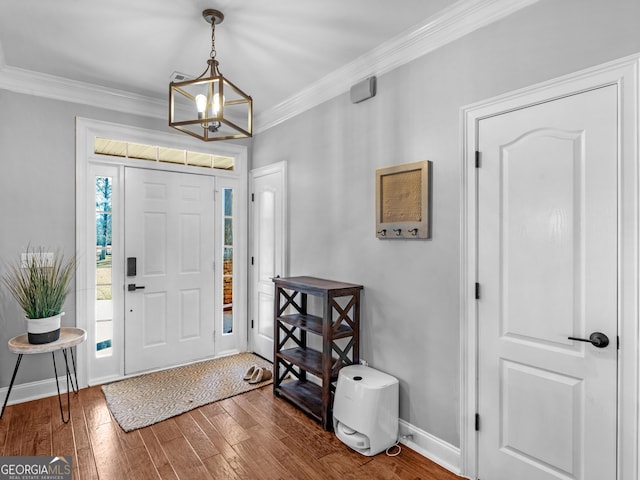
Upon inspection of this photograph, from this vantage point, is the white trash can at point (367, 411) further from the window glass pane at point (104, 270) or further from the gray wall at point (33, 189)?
the gray wall at point (33, 189)

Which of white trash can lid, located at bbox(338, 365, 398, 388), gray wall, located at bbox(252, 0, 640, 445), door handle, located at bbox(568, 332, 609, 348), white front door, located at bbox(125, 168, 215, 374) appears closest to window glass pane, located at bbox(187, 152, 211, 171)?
white front door, located at bbox(125, 168, 215, 374)

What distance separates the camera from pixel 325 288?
102 inches

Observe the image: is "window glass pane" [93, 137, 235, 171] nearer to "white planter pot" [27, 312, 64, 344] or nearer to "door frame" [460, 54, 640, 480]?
"white planter pot" [27, 312, 64, 344]

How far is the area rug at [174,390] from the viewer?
2748 millimetres

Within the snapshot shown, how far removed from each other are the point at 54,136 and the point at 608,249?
388cm

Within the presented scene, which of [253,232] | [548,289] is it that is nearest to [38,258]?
[253,232]

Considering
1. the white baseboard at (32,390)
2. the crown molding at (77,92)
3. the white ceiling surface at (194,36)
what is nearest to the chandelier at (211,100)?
the white ceiling surface at (194,36)

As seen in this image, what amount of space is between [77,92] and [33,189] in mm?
902

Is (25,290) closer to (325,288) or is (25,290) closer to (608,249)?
(325,288)

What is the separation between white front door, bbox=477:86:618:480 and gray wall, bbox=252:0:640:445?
18 cm

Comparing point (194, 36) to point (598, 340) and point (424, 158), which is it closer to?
point (424, 158)

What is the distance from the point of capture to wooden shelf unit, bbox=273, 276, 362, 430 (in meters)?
2.57

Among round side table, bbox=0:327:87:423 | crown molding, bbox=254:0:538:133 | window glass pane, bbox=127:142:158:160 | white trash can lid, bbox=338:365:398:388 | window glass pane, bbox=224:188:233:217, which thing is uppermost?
crown molding, bbox=254:0:538:133

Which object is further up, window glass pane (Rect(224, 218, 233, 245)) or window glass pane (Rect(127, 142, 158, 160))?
window glass pane (Rect(127, 142, 158, 160))
